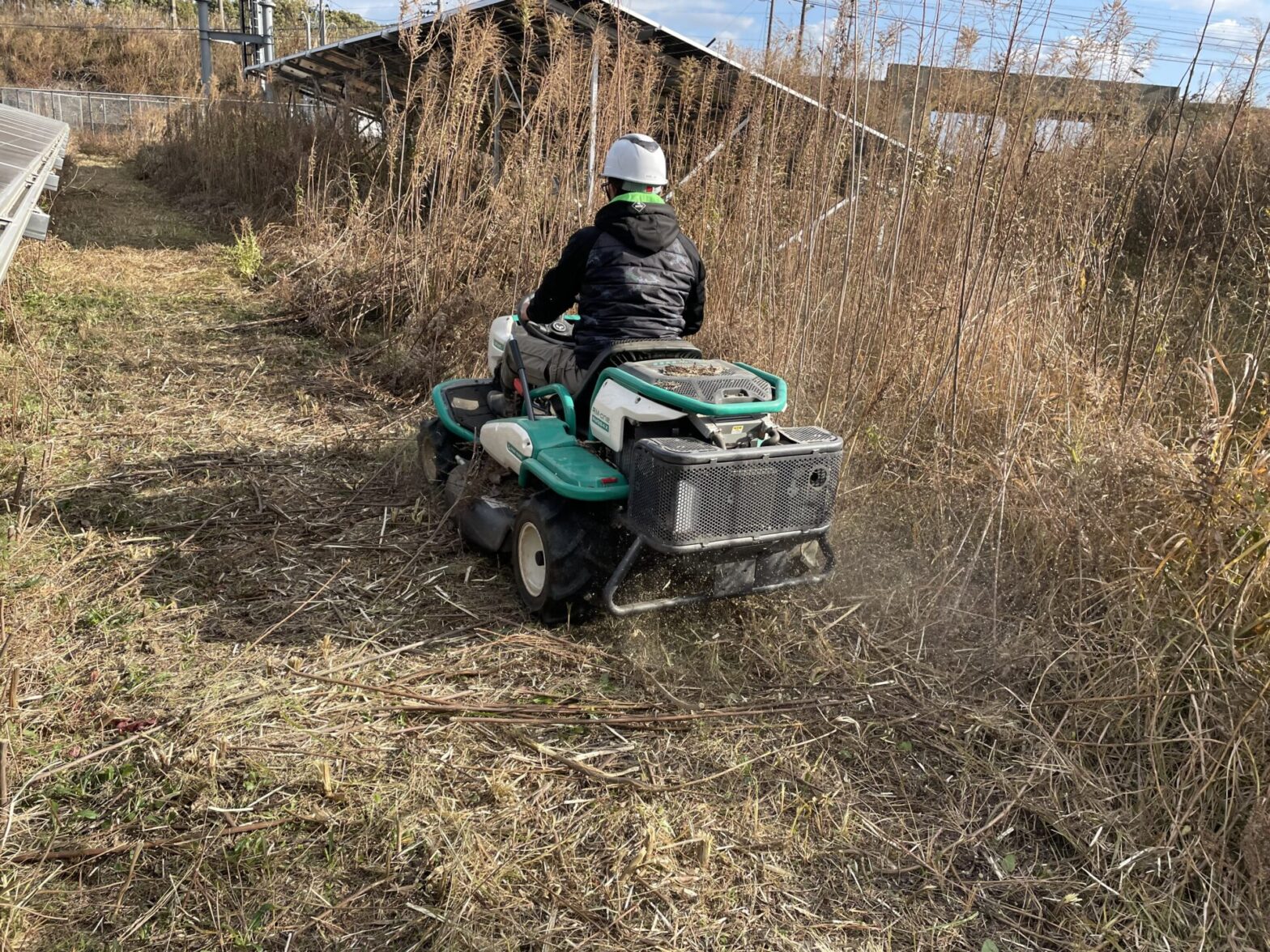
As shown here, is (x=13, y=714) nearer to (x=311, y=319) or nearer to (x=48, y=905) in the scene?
(x=48, y=905)

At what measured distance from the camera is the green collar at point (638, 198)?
334 cm

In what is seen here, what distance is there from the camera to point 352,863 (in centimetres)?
209

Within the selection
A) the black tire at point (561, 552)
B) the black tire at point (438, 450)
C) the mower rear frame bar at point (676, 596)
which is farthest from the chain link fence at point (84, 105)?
the mower rear frame bar at point (676, 596)

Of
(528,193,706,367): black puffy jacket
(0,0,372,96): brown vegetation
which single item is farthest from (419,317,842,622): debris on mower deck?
(0,0,372,96): brown vegetation

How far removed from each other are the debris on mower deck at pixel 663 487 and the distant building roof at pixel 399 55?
1668 mm

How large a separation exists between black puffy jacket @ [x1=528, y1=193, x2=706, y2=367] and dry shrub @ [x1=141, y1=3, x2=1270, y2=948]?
0.81 m

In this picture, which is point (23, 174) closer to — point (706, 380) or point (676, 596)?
point (706, 380)

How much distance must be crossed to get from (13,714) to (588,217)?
407 centimetres

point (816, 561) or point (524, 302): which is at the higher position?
point (524, 302)

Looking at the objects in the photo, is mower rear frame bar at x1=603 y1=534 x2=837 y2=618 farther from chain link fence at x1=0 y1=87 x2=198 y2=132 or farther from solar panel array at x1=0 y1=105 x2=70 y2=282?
chain link fence at x1=0 y1=87 x2=198 y2=132

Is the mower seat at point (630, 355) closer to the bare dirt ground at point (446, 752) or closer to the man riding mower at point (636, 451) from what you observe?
the man riding mower at point (636, 451)

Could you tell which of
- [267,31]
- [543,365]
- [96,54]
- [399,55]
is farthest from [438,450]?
[96,54]

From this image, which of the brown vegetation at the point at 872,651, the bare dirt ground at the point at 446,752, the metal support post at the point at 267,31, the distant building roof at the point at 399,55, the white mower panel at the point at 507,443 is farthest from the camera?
the metal support post at the point at 267,31

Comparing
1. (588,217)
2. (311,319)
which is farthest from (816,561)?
(311,319)
